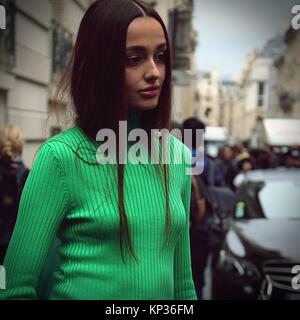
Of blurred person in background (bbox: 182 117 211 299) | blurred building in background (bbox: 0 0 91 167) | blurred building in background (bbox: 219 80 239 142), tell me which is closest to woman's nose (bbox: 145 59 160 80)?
blurred person in background (bbox: 182 117 211 299)

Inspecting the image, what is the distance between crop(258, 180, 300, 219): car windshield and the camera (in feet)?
14.0

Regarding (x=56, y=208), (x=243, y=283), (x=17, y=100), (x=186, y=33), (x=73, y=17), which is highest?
(x=186, y=33)

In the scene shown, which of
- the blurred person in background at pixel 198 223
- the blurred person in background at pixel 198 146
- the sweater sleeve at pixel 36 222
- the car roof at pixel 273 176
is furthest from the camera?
the car roof at pixel 273 176

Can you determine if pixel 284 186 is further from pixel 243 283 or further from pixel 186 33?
pixel 186 33

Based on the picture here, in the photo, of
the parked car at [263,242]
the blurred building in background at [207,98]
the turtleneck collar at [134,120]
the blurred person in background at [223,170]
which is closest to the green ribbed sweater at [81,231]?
the turtleneck collar at [134,120]

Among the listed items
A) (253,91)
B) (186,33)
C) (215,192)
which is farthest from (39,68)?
(253,91)

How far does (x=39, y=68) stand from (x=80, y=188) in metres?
5.08

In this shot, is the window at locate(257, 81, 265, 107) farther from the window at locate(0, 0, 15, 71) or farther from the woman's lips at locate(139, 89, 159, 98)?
the woman's lips at locate(139, 89, 159, 98)

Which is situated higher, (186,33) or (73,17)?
(186,33)

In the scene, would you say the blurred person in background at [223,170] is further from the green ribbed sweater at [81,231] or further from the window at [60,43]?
the green ribbed sweater at [81,231]

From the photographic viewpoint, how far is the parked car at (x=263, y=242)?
328 cm

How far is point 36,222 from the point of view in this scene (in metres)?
1.16

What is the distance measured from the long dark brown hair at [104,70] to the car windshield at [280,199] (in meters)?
3.10

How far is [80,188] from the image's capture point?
118cm
